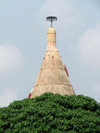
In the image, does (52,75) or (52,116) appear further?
(52,75)

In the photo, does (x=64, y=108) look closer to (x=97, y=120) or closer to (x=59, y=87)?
(x=97, y=120)

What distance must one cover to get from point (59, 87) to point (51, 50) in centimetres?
320

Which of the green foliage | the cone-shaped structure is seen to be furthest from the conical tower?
the green foliage

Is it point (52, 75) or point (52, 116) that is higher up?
point (52, 75)

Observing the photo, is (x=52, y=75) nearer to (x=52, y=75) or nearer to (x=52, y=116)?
(x=52, y=75)

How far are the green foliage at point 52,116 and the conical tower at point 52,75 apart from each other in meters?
12.4

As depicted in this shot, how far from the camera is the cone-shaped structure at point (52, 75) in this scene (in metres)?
32.1

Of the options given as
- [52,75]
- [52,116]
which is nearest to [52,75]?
[52,75]

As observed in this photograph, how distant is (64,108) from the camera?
18.7 meters

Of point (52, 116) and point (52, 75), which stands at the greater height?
point (52, 75)

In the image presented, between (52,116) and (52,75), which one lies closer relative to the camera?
(52,116)

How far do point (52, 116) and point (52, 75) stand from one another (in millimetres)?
14957

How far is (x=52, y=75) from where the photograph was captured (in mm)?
32781

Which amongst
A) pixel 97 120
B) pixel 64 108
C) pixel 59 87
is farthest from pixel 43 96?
pixel 59 87
